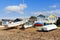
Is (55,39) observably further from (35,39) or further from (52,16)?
(52,16)

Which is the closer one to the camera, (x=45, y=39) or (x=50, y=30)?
(x=45, y=39)

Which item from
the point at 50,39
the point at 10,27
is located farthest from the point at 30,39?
the point at 10,27

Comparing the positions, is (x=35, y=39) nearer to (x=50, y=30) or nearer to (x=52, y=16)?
(x=50, y=30)

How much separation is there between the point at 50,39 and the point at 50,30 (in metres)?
8.36

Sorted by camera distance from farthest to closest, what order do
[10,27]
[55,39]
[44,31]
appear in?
[10,27] → [44,31] → [55,39]

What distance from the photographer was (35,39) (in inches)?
965

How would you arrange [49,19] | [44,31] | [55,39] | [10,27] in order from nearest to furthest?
[55,39] → [44,31] → [10,27] → [49,19]

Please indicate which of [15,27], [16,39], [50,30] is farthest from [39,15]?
[16,39]

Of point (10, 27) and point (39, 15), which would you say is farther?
point (39, 15)

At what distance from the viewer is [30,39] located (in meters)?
24.9

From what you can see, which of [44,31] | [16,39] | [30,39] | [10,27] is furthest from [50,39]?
[10,27]

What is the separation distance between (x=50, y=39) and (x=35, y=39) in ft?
7.05

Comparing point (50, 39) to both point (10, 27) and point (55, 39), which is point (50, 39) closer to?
point (55, 39)

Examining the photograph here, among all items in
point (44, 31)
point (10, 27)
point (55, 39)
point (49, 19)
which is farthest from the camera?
point (49, 19)
